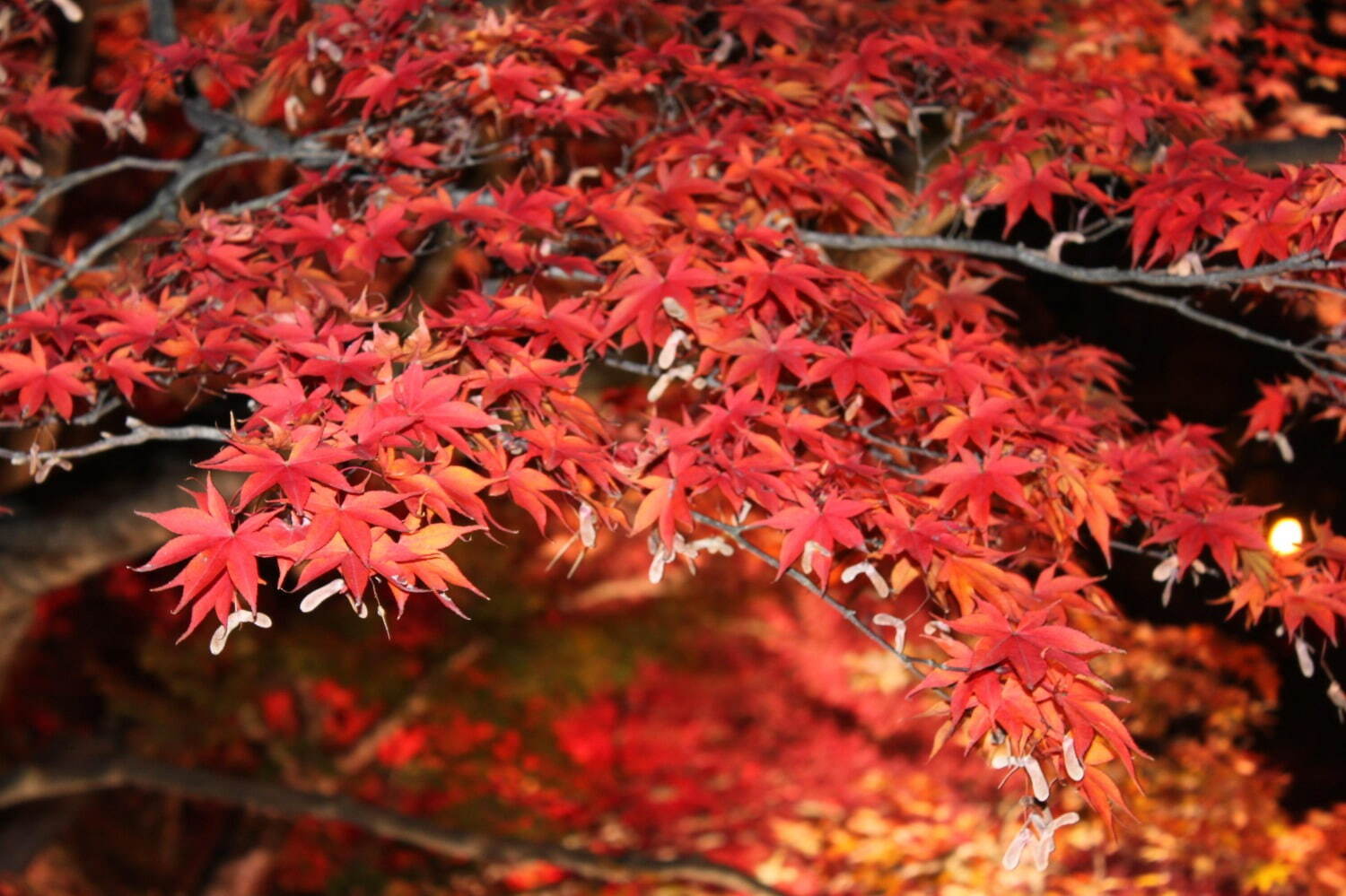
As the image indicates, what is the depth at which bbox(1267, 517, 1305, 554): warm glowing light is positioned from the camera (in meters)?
2.45

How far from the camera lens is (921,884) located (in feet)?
19.0

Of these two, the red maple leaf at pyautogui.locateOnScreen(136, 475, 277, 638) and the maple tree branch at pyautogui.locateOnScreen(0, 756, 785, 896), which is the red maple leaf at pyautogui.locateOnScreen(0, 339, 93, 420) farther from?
the maple tree branch at pyautogui.locateOnScreen(0, 756, 785, 896)

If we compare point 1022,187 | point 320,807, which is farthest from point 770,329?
point 320,807

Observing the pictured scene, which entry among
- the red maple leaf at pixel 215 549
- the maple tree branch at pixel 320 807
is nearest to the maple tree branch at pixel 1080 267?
the red maple leaf at pixel 215 549

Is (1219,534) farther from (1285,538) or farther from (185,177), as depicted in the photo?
(185,177)

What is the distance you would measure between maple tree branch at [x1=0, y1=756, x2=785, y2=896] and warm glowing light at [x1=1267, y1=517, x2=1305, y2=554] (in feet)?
9.34

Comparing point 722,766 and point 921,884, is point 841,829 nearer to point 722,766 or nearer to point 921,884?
point 921,884

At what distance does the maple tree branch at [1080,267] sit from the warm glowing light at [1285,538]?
0.59m

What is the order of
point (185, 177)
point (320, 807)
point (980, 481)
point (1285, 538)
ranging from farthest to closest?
1. point (320, 807)
2. point (185, 177)
3. point (1285, 538)
4. point (980, 481)

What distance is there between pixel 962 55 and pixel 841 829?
5.10 m

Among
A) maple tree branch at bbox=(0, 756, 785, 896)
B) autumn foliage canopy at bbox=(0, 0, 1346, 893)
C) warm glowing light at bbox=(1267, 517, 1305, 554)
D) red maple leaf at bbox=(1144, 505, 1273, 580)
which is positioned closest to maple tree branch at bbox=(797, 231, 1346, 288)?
autumn foliage canopy at bbox=(0, 0, 1346, 893)

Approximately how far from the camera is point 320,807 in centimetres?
534

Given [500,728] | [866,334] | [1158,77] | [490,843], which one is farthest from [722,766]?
[866,334]

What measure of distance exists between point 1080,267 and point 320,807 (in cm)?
431
